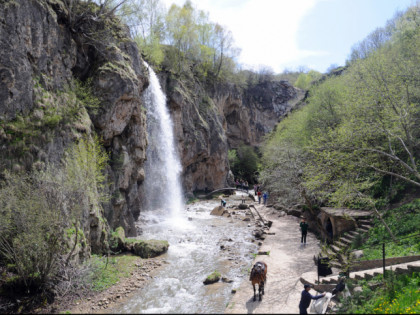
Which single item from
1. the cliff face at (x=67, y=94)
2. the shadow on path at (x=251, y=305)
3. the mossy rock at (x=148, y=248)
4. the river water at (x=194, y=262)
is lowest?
the river water at (x=194, y=262)

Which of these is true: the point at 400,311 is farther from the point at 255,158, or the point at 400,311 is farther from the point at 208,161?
the point at 255,158

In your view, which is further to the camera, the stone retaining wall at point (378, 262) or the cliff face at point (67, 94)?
the cliff face at point (67, 94)

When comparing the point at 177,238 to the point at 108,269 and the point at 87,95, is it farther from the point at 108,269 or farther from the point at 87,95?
the point at 87,95

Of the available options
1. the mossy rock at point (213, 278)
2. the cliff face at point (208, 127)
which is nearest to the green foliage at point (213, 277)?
the mossy rock at point (213, 278)

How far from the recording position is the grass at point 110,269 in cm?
1159

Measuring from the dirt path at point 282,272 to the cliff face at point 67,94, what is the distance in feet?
27.5

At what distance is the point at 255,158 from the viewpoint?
193 feet

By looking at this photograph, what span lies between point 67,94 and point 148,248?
10446 millimetres

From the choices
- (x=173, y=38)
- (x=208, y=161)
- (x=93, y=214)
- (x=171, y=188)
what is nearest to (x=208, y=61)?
(x=173, y=38)

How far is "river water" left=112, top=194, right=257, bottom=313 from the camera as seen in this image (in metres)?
10.8

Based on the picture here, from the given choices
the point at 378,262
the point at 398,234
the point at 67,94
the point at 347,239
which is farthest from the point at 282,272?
the point at 67,94

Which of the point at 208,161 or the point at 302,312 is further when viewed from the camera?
the point at 208,161

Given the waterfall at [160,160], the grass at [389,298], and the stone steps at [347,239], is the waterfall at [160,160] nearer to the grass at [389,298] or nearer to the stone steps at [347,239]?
the stone steps at [347,239]

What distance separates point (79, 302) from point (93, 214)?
15.8ft
